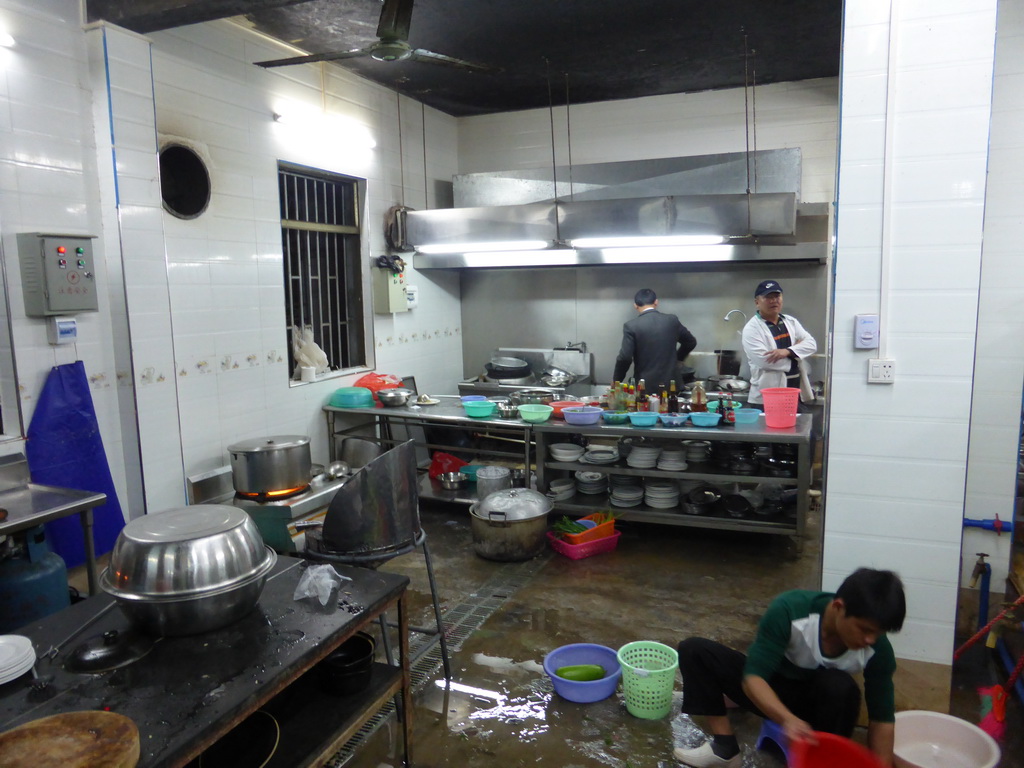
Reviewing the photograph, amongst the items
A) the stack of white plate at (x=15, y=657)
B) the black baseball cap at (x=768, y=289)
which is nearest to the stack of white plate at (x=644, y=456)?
the black baseball cap at (x=768, y=289)

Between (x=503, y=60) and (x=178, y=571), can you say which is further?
(x=503, y=60)

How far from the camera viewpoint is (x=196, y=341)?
4.59 meters

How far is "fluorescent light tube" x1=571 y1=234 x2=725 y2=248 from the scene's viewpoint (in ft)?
18.4

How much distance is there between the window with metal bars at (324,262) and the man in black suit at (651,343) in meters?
2.42

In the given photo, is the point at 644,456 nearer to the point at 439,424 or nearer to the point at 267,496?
the point at 439,424

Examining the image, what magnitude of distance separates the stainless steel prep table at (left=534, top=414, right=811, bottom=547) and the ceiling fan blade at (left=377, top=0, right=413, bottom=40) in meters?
2.73

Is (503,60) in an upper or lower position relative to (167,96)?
upper

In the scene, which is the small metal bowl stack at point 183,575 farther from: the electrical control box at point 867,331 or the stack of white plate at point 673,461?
the stack of white plate at point 673,461

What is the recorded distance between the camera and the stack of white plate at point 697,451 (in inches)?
197

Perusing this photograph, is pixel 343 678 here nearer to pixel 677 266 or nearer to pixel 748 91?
pixel 677 266

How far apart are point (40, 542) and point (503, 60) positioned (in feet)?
15.5

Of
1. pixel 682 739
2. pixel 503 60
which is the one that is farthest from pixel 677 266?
pixel 682 739

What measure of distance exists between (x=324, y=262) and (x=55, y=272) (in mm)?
2592

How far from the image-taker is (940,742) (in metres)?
2.41
